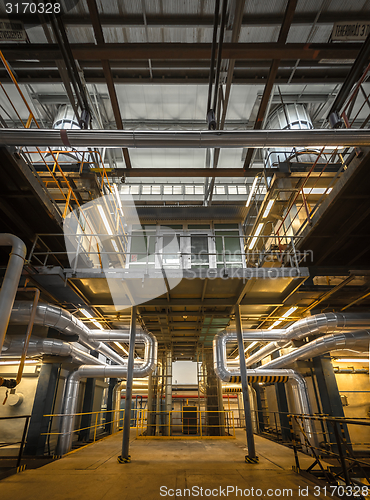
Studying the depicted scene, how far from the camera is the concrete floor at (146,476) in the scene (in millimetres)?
5445

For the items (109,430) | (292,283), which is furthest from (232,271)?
(109,430)

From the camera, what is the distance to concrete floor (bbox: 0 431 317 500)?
5.45 metres

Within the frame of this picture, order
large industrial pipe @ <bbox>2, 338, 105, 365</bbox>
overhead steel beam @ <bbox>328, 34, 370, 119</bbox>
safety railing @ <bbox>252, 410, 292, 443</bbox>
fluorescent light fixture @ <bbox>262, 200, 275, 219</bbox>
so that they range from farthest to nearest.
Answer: safety railing @ <bbox>252, 410, 292, 443</bbox>, fluorescent light fixture @ <bbox>262, 200, 275, 219</bbox>, large industrial pipe @ <bbox>2, 338, 105, 365</bbox>, overhead steel beam @ <bbox>328, 34, 370, 119</bbox>

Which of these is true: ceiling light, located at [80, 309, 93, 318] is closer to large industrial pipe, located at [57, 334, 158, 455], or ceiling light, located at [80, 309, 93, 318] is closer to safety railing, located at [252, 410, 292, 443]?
large industrial pipe, located at [57, 334, 158, 455]

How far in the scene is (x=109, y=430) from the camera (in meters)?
17.3

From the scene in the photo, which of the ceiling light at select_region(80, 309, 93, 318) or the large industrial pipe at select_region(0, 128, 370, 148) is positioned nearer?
the large industrial pipe at select_region(0, 128, 370, 148)

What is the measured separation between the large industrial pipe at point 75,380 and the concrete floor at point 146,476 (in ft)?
3.02

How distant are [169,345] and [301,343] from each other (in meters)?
8.82

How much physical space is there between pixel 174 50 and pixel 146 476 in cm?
1138

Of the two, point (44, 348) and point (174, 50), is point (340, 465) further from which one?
point (174, 50)

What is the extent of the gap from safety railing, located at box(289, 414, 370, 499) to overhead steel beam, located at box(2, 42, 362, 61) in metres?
9.10

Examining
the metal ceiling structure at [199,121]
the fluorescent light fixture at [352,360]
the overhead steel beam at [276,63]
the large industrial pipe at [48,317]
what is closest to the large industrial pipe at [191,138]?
the metal ceiling structure at [199,121]

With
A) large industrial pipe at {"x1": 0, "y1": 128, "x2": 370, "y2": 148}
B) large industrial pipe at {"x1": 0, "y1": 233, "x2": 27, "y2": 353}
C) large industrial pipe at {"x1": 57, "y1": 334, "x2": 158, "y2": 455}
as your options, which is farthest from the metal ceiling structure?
large industrial pipe at {"x1": 57, "y1": 334, "x2": 158, "y2": 455}

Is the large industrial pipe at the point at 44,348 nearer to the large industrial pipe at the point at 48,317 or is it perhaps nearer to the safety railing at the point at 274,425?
the large industrial pipe at the point at 48,317
